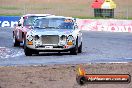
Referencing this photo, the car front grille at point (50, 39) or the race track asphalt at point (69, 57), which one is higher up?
the car front grille at point (50, 39)

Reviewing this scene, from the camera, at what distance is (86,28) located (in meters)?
39.3

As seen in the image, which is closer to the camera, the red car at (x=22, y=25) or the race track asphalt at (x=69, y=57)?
the race track asphalt at (x=69, y=57)

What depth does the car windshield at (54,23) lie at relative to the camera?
1892 cm

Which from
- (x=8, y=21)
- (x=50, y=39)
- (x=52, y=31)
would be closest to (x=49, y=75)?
(x=50, y=39)

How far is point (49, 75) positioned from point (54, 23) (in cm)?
792

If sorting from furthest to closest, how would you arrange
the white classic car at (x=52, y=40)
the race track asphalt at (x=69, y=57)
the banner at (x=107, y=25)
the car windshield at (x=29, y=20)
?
1. the banner at (x=107, y=25)
2. the car windshield at (x=29, y=20)
3. the white classic car at (x=52, y=40)
4. the race track asphalt at (x=69, y=57)

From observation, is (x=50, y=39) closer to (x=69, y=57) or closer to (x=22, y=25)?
(x=69, y=57)

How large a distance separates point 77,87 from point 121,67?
356 cm

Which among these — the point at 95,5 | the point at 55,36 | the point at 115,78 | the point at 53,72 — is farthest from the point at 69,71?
the point at 95,5

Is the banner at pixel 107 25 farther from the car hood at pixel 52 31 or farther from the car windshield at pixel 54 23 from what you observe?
the car hood at pixel 52 31

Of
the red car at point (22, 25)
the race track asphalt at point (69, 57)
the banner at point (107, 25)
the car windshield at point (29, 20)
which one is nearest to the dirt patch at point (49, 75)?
the race track asphalt at point (69, 57)

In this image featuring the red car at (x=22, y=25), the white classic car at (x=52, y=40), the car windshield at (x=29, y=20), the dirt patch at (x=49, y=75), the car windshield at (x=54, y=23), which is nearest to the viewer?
the dirt patch at (x=49, y=75)

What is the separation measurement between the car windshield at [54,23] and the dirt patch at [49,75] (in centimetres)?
575

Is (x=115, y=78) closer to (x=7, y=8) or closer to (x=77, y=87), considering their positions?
(x=77, y=87)
